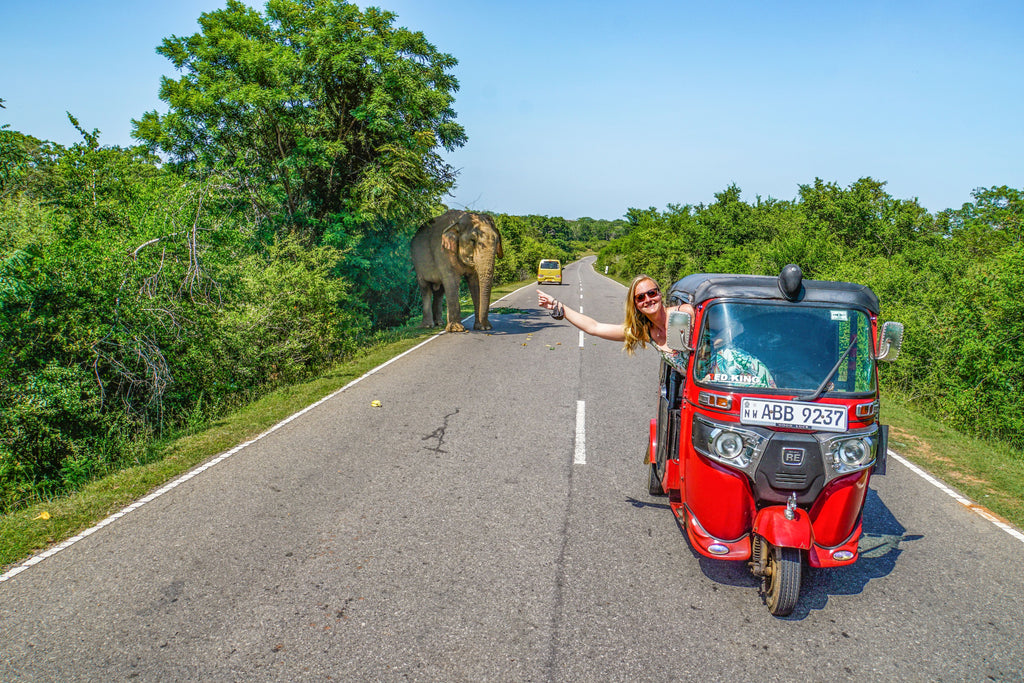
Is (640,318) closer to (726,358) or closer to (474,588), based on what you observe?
(726,358)

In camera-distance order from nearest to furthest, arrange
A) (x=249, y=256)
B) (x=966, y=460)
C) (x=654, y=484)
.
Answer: (x=654, y=484) < (x=966, y=460) < (x=249, y=256)

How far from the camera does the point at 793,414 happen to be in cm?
406

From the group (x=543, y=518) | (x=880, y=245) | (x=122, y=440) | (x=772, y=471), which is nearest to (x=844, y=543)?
(x=772, y=471)

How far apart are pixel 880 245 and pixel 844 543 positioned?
26.2 metres

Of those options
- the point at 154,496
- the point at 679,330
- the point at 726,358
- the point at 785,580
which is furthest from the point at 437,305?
the point at 785,580

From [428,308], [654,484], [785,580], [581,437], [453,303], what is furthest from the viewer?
[428,308]

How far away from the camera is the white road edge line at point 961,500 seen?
5.59m

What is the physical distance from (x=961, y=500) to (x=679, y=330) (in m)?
4.39

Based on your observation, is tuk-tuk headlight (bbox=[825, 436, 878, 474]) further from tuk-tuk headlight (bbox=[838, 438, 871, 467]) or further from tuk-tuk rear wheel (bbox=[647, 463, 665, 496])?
tuk-tuk rear wheel (bbox=[647, 463, 665, 496])

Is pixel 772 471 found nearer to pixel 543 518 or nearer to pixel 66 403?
pixel 543 518

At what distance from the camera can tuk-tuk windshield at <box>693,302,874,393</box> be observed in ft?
13.6

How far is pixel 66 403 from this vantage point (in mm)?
6902

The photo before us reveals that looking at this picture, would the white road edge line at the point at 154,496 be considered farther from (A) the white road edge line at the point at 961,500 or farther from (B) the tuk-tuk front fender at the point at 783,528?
(A) the white road edge line at the point at 961,500

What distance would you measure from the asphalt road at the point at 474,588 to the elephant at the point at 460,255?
10151mm
